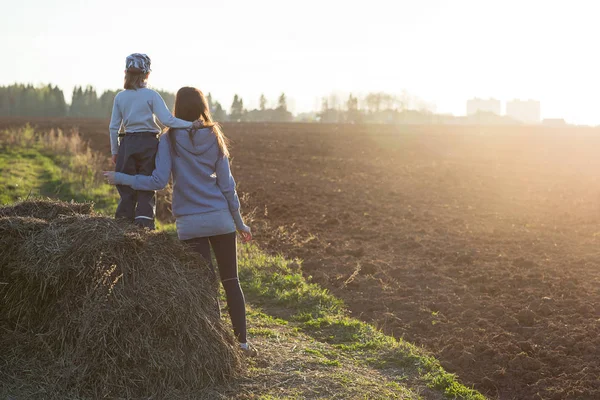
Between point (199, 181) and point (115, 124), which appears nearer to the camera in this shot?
point (199, 181)

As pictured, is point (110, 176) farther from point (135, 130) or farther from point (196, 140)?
point (135, 130)

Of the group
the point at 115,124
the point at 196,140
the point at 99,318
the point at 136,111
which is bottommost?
the point at 99,318

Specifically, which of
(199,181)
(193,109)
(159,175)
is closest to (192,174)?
(199,181)

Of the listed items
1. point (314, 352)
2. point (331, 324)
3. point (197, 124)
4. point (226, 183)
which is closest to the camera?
point (197, 124)

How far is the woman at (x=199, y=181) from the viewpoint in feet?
15.4

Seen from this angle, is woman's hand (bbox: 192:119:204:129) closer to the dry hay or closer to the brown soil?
the dry hay

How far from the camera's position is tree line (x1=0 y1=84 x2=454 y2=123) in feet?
305

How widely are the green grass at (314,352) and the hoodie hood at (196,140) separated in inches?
56.9

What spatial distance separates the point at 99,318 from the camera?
13.8 ft

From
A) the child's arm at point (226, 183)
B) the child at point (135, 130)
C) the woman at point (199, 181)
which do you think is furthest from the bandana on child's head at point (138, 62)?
the child's arm at point (226, 183)

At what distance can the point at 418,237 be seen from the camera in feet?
37.0

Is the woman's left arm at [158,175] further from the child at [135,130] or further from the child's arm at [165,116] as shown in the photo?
the child at [135,130]

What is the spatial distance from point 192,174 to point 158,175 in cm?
25

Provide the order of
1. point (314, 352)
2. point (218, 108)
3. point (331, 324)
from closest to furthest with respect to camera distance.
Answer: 1. point (314, 352)
2. point (331, 324)
3. point (218, 108)
